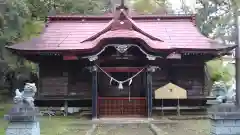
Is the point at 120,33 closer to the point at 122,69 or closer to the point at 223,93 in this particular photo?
the point at 122,69

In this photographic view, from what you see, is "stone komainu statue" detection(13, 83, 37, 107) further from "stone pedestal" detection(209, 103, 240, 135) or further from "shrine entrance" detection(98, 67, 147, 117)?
"shrine entrance" detection(98, 67, 147, 117)

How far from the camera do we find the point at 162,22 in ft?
70.9

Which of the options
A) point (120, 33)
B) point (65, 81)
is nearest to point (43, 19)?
point (65, 81)

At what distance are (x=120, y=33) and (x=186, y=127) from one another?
16.4 ft

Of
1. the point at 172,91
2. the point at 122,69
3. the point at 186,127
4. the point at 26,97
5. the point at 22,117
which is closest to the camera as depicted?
the point at 22,117

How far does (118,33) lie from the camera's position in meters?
15.6

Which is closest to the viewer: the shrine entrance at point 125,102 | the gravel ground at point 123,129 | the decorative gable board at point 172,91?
the gravel ground at point 123,129

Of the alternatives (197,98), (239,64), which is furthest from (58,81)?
(239,64)

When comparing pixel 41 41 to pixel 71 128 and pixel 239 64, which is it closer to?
pixel 71 128

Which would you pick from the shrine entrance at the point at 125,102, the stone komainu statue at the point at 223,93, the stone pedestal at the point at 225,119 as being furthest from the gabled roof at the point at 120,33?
the stone pedestal at the point at 225,119

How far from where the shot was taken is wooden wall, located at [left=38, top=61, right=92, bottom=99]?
18.4 metres

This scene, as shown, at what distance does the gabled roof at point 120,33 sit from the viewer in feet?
53.3

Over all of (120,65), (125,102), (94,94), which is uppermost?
(120,65)

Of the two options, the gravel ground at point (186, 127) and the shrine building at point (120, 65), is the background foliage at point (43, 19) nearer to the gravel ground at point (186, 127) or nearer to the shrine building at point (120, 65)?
the shrine building at point (120, 65)
